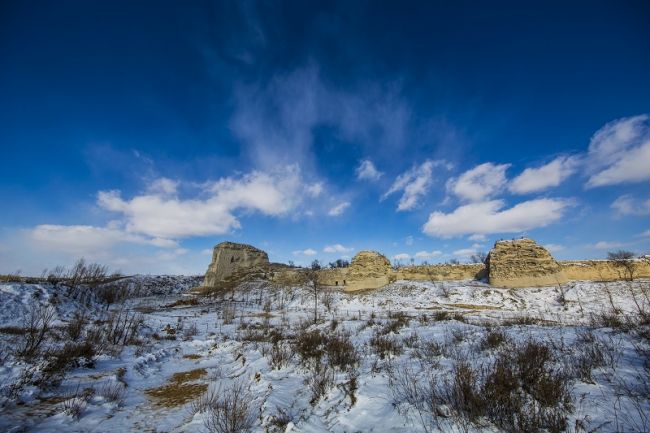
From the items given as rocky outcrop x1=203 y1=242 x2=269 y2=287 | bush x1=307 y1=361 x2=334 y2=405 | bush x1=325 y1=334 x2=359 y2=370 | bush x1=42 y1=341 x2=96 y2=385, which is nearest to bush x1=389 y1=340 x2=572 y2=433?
bush x1=307 y1=361 x2=334 y2=405

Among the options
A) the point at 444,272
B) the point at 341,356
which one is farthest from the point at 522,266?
the point at 341,356

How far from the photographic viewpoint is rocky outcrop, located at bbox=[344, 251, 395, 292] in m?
38.3

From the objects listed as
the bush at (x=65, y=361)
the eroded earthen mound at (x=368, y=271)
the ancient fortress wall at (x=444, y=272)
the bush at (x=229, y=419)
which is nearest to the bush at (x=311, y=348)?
the bush at (x=229, y=419)

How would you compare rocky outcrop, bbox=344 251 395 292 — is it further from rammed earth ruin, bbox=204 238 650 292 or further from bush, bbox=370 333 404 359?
bush, bbox=370 333 404 359

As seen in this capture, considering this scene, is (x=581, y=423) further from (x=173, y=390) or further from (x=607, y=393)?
(x=173, y=390)

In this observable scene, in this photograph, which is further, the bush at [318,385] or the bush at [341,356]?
the bush at [341,356]

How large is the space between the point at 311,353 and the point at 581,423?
5.61m

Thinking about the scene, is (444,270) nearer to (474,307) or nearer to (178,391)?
(474,307)

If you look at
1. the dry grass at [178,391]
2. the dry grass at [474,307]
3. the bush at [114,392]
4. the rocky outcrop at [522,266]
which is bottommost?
the dry grass at [178,391]

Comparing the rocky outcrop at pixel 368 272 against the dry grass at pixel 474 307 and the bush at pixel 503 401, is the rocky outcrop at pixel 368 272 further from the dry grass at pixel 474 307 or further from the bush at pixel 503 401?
the bush at pixel 503 401

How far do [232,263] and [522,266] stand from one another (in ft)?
157

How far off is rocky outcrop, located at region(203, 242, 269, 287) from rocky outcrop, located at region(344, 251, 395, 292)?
2368cm

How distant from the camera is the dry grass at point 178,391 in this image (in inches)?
203

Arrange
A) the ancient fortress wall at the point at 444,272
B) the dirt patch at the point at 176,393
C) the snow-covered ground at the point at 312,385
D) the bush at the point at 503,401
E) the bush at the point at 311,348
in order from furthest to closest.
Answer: the ancient fortress wall at the point at 444,272
the bush at the point at 311,348
the dirt patch at the point at 176,393
the snow-covered ground at the point at 312,385
the bush at the point at 503,401
